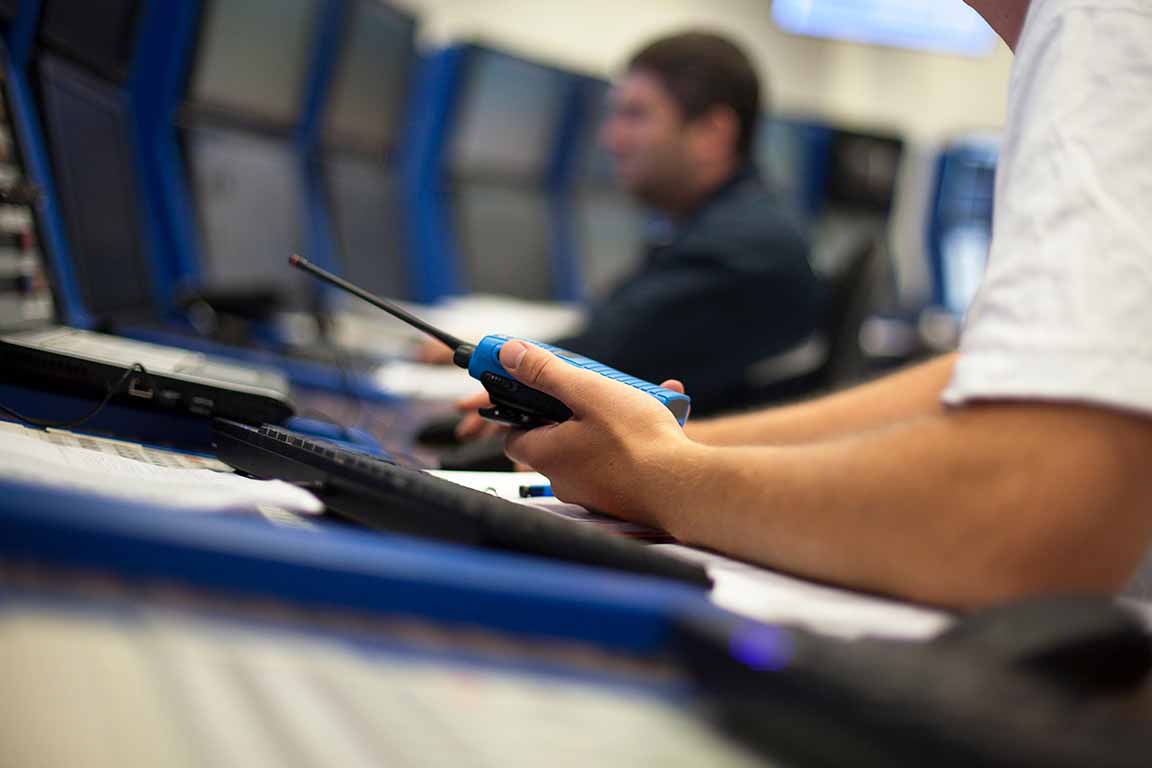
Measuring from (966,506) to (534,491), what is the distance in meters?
0.35

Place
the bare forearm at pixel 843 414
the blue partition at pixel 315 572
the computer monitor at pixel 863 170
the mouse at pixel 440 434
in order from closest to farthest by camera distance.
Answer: the blue partition at pixel 315 572 → the bare forearm at pixel 843 414 → the mouse at pixel 440 434 → the computer monitor at pixel 863 170

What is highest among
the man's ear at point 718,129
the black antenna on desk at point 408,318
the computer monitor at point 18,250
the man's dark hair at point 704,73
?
the man's dark hair at point 704,73

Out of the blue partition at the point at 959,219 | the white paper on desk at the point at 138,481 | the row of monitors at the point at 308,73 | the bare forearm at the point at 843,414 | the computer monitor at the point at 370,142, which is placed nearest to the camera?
the white paper on desk at the point at 138,481

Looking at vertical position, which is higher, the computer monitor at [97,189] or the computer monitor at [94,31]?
the computer monitor at [94,31]

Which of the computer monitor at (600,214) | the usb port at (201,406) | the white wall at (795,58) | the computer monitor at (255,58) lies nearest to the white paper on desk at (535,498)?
the usb port at (201,406)

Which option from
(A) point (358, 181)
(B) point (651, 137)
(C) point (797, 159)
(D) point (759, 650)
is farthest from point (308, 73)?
(C) point (797, 159)

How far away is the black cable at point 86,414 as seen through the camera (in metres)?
0.67

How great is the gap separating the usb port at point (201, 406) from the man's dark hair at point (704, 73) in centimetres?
165

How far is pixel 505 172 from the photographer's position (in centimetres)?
320

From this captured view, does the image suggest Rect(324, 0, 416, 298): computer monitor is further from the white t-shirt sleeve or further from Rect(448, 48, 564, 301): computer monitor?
the white t-shirt sleeve

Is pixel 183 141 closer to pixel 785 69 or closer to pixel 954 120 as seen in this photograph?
pixel 785 69

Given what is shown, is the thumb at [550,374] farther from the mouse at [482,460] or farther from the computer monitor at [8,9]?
the computer monitor at [8,9]

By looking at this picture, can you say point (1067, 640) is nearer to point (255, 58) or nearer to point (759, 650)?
point (759, 650)

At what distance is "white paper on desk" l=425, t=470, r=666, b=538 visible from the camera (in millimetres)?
630
